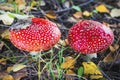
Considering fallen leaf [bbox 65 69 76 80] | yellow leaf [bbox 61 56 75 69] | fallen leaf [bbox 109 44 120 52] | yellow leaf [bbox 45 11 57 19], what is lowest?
fallen leaf [bbox 65 69 76 80]

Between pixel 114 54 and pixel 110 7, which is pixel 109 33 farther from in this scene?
pixel 110 7

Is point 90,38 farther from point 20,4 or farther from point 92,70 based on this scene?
point 20,4

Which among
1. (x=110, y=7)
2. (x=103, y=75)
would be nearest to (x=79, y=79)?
(x=103, y=75)

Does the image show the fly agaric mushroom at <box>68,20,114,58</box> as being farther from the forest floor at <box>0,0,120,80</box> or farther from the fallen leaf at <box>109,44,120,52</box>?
the fallen leaf at <box>109,44,120,52</box>

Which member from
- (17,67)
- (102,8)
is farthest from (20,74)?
(102,8)

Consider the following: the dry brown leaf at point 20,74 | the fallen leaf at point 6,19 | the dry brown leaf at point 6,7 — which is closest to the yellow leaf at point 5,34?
the fallen leaf at point 6,19

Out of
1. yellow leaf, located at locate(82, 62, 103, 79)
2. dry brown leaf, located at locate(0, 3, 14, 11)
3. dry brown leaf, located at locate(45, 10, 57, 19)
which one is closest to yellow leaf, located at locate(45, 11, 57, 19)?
dry brown leaf, located at locate(45, 10, 57, 19)
